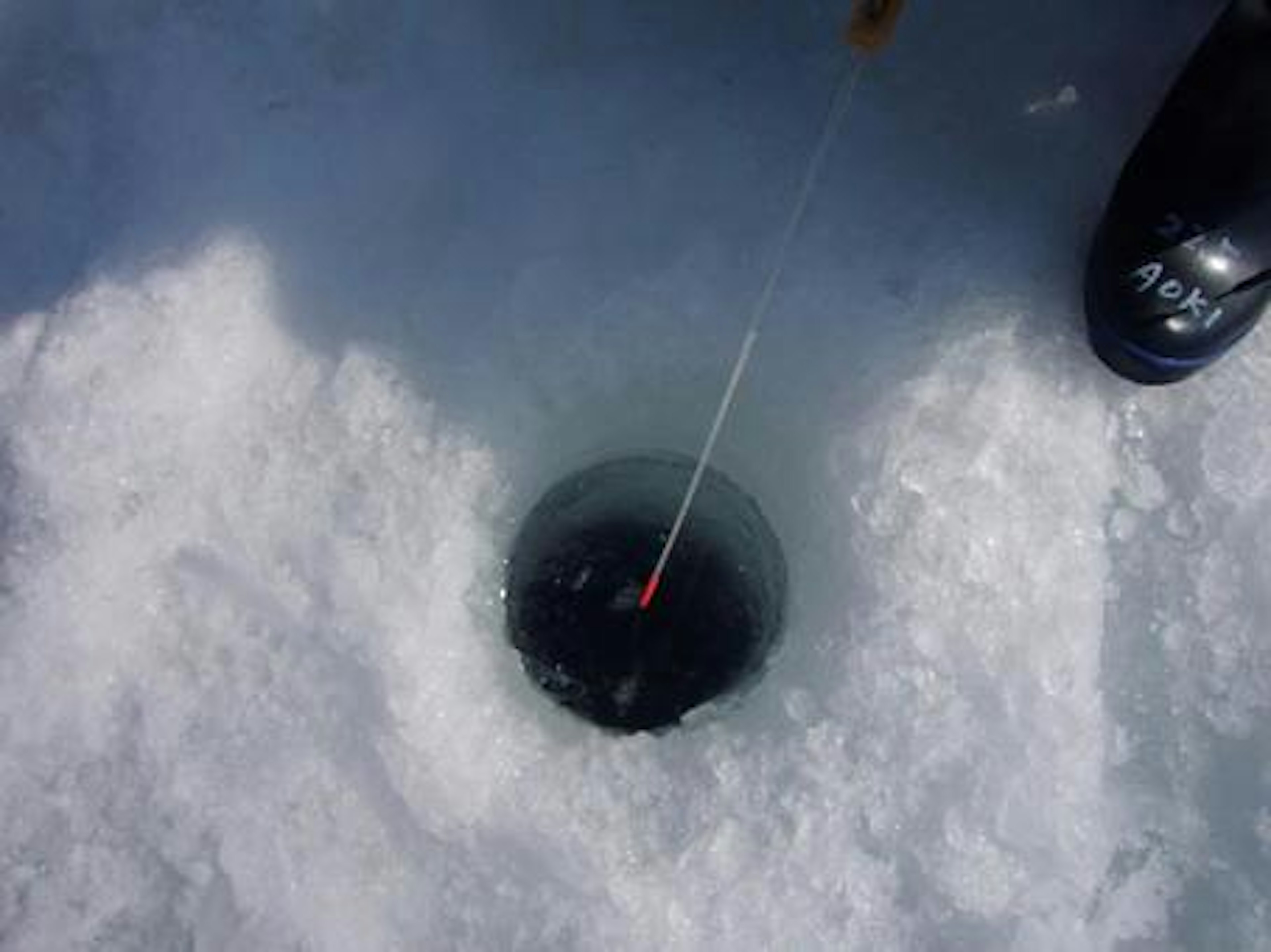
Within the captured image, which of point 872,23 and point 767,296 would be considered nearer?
point 872,23

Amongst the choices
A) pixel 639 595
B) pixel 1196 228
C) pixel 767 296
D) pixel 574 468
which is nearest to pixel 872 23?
pixel 767 296

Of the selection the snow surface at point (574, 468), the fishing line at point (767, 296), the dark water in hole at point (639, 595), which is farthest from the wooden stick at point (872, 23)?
the dark water in hole at point (639, 595)

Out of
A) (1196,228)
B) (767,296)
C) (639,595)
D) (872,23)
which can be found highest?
(872,23)

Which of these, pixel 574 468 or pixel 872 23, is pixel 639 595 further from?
pixel 872 23

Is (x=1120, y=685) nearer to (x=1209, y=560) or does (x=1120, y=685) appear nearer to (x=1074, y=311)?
(x=1209, y=560)

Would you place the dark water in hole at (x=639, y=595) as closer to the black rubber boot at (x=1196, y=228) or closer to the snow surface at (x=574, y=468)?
the snow surface at (x=574, y=468)

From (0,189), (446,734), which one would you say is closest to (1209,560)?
(446,734)
